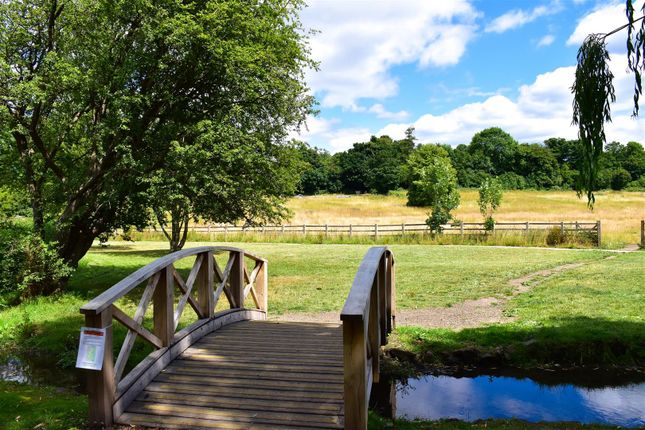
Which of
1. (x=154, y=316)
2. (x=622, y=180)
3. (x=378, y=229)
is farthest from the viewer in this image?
(x=622, y=180)

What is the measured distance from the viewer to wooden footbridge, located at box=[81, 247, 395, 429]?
13.3 feet

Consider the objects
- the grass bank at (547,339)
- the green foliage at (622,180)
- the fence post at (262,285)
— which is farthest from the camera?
the green foliage at (622,180)

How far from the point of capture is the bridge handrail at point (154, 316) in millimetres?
4238

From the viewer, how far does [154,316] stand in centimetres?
543

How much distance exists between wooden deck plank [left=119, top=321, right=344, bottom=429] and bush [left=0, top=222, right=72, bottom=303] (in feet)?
21.2

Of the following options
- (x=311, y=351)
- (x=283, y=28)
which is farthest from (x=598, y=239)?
(x=311, y=351)

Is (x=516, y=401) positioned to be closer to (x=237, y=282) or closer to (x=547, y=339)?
(x=547, y=339)

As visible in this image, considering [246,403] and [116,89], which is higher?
[116,89]

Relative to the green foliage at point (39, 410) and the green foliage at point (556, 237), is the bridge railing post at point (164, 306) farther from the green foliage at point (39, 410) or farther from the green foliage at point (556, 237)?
the green foliage at point (556, 237)

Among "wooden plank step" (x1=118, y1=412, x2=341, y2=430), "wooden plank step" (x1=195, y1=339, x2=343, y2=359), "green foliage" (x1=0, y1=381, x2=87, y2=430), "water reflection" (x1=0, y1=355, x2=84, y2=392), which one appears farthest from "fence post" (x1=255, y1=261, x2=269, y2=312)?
"wooden plank step" (x1=118, y1=412, x2=341, y2=430)

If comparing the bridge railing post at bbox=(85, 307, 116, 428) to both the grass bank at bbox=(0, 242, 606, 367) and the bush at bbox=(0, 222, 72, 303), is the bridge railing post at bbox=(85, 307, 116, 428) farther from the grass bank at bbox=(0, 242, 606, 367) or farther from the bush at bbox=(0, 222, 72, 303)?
the bush at bbox=(0, 222, 72, 303)

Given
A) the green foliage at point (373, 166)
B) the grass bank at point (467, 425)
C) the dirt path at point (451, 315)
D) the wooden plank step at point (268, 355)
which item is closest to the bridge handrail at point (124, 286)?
the wooden plank step at point (268, 355)

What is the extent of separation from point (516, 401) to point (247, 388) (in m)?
4.07

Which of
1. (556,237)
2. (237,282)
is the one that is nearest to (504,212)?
(556,237)
